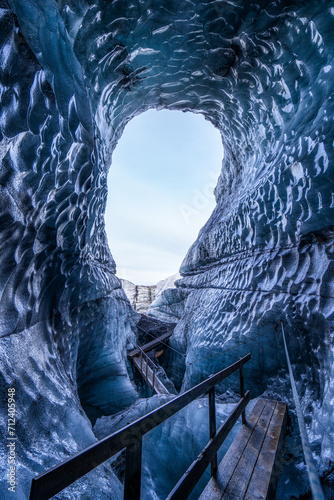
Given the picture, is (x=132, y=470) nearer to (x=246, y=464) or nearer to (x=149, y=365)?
(x=246, y=464)

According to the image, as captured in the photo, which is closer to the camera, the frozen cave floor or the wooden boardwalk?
the frozen cave floor

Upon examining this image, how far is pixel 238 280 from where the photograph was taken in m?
4.40

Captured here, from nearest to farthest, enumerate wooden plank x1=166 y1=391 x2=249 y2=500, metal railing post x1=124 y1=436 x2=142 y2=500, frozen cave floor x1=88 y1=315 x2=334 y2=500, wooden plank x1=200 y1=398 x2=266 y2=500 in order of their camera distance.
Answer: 1. metal railing post x1=124 y1=436 x2=142 y2=500
2. wooden plank x1=166 y1=391 x2=249 y2=500
3. wooden plank x1=200 y1=398 x2=266 y2=500
4. frozen cave floor x1=88 y1=315 x2=334 y2=500

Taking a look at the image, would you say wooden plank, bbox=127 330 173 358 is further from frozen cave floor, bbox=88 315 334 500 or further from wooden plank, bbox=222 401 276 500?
wooden plank, bbox=222 401 276 500

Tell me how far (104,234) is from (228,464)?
4623 mm

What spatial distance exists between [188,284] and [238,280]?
4423 mm

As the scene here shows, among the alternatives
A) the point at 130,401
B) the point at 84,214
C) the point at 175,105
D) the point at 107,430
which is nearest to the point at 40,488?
the point at 84,214

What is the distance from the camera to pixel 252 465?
5.43 feet

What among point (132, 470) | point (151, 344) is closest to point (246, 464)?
point (132, 470)

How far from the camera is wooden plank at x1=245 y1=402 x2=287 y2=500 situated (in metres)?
1.43

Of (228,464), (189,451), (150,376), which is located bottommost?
(150,376)

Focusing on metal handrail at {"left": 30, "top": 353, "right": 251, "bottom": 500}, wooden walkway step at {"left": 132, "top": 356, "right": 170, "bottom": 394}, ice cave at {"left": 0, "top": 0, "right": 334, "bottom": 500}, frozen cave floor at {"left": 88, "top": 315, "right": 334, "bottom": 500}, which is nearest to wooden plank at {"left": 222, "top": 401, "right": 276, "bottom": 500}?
frozen cave floor at {"left": 88, "top": 315, "right": 334, "bottom": 500}

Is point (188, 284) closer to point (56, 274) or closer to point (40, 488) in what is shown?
point (56, 274)

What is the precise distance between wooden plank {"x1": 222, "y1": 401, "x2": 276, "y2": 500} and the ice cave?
39 centimetres
